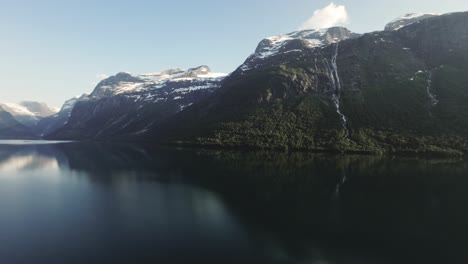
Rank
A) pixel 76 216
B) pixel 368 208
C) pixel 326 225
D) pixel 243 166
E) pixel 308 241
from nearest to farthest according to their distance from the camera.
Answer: pixel 308 241 < pixel 326 225 < pixel 76 216 < pixel 368 208 < pixel 243 166

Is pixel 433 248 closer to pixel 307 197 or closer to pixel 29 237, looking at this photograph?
pixel 307 197

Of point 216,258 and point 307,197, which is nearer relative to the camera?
point 216,258

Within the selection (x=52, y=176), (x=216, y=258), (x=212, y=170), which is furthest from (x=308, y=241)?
(x=52, y=176)

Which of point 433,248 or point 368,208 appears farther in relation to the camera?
point 368,208

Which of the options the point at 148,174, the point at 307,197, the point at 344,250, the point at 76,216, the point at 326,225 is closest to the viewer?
the point at 344,250

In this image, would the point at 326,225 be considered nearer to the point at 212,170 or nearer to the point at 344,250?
the point at 344,250

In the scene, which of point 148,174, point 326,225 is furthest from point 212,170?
point 326,225
